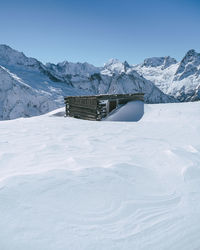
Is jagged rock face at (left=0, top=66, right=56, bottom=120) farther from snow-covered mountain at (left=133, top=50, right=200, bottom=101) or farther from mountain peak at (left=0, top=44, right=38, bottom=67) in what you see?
snow-covered mountain at (left=133, top=50, right=200, bottom=101)

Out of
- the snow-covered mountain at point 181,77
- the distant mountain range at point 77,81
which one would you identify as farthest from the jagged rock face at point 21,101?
the snow-covered mountain at point 181,77

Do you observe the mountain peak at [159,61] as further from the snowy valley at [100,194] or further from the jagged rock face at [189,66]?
the snowy valley at [100,194]

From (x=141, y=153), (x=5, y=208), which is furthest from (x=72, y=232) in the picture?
(x=141, y=153)

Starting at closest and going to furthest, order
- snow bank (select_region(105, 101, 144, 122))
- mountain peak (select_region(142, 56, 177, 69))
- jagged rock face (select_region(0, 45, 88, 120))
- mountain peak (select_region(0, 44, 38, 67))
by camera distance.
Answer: snow bank (select_region(105, 101, 144, 122))
jagged rock face (select_region(0, 45, 88, 120))
mountain peak (select_region(0, 44, 38, 67))
mountain peak (select_region(142, 56, 177, 69))

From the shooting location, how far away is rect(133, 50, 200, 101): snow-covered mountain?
12800cm

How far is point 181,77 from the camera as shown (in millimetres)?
138000

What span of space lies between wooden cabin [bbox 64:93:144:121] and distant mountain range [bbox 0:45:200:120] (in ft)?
102

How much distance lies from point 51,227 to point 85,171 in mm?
952

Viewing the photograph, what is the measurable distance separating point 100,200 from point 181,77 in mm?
153513

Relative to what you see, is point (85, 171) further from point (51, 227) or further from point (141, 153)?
point (141, 153)

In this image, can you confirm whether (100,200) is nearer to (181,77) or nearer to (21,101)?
(21,101)

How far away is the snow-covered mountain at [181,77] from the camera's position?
12800 centimetres

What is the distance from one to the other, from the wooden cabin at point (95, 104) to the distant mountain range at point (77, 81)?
102 feet

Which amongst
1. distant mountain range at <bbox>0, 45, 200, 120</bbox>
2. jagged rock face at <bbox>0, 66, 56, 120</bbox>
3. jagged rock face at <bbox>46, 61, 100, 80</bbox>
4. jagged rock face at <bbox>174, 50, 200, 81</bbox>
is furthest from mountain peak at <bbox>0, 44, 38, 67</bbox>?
jagged rock face at <bbox>174, 50, 200, 81</bbox>
